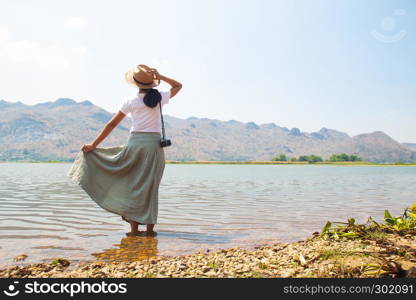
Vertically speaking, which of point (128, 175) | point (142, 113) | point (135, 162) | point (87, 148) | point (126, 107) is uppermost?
point (126, 107)

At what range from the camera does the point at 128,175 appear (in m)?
7.48

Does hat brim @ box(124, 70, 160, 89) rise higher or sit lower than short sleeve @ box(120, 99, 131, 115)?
higher

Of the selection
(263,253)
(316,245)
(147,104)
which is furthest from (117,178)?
(316,245)

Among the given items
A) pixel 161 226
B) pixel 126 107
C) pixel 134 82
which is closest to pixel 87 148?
pixel 126 107

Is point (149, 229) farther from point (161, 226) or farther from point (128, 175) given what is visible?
point (161, 226)

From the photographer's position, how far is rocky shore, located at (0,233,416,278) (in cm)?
425

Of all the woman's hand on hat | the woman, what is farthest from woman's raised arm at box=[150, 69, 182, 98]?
the woman's hand on hat

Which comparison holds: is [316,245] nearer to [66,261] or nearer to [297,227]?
[297,227]

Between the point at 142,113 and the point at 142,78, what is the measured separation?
67cm

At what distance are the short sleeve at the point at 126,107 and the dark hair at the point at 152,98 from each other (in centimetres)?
35

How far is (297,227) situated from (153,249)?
4.44 meters

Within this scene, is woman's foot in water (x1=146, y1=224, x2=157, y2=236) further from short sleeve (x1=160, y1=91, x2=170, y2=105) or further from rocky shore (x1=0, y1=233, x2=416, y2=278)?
short sleeve (x1=160, y1=91, x2=170, y2=105)

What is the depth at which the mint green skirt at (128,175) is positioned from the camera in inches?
286

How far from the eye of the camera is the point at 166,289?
360 cm
